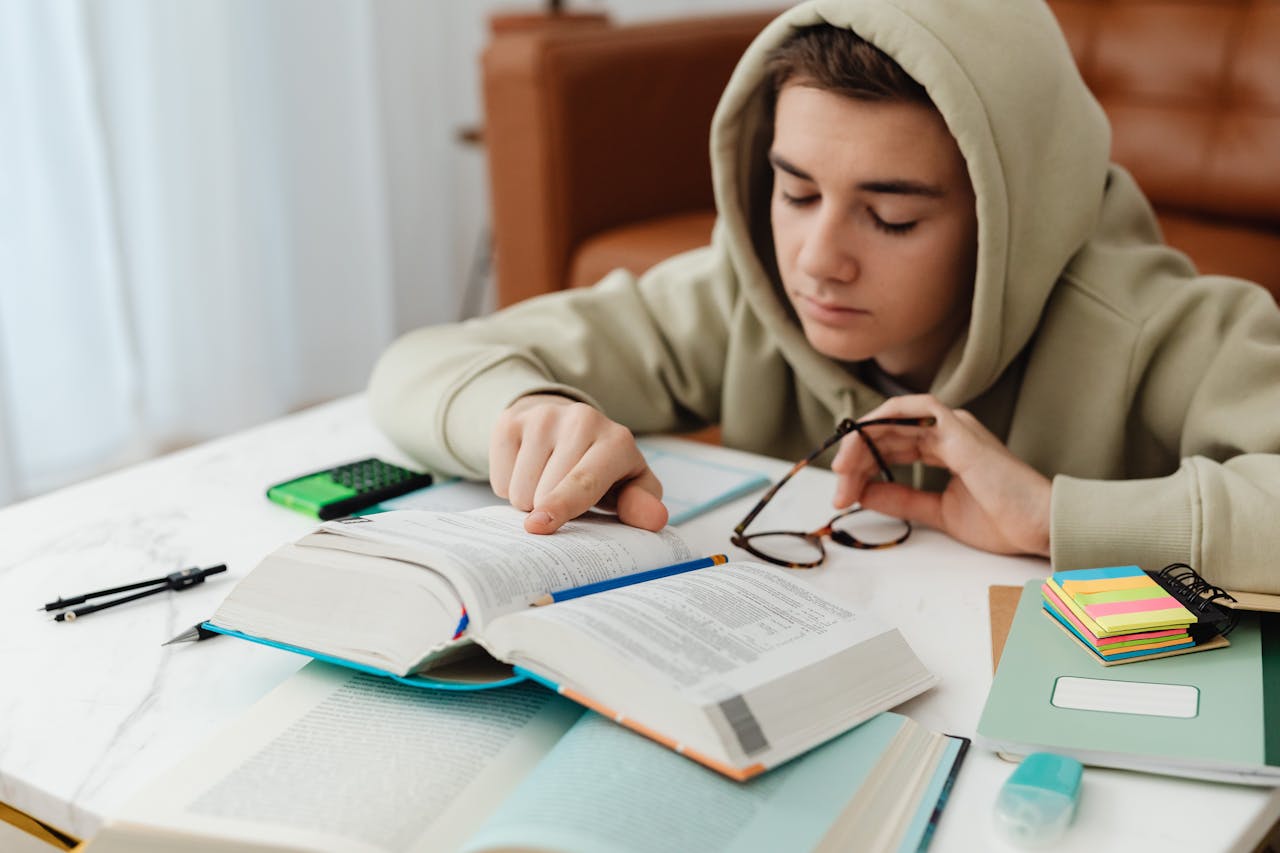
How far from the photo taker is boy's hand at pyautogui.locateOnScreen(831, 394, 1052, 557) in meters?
0.85

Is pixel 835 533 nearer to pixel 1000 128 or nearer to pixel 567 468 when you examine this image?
pixel 567 468

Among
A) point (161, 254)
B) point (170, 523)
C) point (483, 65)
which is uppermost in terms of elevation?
point (483, 65)

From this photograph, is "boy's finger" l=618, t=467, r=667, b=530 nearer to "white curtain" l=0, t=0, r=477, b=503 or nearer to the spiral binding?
the spiral binding

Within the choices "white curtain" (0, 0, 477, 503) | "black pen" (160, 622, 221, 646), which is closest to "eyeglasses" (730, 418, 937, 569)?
"black pen" (160, 622, 221, 646)

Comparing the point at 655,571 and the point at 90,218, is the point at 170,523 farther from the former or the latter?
the point at 90,218

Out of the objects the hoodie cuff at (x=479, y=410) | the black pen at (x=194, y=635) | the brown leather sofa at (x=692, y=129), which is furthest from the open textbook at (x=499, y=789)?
the brown leather sofa at (x=692, y=129)

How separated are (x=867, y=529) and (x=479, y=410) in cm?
31

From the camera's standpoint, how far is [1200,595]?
2.36 feet

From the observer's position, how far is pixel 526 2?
9.99 feet

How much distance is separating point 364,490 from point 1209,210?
4.73 feet

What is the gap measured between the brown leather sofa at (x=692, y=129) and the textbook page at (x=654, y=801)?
133 cm

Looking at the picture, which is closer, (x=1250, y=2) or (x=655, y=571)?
(x=655, y=571)

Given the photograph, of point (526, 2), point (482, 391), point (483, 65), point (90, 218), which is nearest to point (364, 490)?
point (482, 391)

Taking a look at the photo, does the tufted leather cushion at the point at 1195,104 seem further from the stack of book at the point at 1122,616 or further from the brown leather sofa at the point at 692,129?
the stack of book at the point at 1122,616
